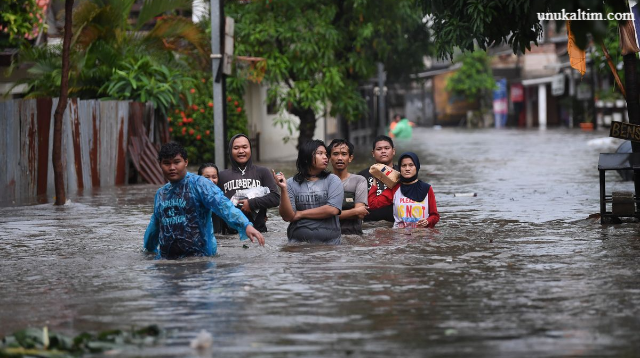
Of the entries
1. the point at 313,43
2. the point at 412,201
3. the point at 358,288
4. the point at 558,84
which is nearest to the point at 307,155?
the point at 412,201

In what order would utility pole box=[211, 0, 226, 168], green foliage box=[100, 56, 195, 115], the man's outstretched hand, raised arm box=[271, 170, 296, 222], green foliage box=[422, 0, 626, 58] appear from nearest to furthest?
the man's outstretched hand
raised arm box=[271, 170, 296, 222]
green foliage box=[422, 0, 626, 58]
utility pole box=[211, 0, 226, 168]
green foliage box=[100, 56, 195, 115]

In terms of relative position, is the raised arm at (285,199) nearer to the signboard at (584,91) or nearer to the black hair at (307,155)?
the black hair at (307,155)

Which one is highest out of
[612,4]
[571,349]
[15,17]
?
[15,17]

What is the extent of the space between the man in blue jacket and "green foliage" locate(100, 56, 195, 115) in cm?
1333

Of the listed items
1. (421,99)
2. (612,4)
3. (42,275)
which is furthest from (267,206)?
(421,99)

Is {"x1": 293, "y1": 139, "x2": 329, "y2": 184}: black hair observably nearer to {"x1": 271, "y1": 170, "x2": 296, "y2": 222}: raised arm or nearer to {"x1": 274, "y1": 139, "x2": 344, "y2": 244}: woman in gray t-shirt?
{"x1": 274, "y1": 139, "x2": 344, "y2": 244}: woman in gray t-shirt

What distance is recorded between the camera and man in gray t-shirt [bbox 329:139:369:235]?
→ 12219 millimetres

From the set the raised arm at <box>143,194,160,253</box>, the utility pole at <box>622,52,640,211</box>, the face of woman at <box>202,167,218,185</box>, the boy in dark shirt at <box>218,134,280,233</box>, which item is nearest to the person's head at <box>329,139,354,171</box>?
the boy in dark shirt at <box>218,134,280,233</box>

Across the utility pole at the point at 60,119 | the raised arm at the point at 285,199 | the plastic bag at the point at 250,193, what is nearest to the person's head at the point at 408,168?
the plastic bag at the point at 250,193

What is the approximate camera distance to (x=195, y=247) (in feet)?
34.9

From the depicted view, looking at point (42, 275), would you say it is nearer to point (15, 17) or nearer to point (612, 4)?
point (612, 4)

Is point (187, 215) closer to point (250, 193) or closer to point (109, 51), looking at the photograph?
point (250, 193)

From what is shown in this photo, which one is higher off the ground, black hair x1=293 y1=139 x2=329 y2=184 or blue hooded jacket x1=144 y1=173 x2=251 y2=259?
black hair x1=293 y1=139 x2=329 y2=184

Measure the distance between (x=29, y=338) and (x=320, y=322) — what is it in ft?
5.90
